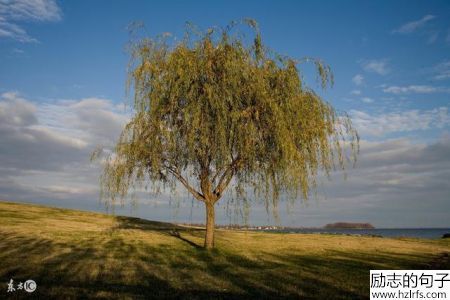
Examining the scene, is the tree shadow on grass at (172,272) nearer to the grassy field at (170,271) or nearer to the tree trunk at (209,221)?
the grassy field at (170,271)

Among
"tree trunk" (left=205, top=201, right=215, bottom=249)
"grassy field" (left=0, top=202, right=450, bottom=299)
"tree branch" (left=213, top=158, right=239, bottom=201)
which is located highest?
"tree branch" (left=213, top=158, right=239, bottom=201)

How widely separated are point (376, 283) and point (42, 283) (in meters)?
8.15

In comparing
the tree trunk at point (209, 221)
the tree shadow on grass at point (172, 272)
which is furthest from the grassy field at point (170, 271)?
the tree trunk at point (209, 221)

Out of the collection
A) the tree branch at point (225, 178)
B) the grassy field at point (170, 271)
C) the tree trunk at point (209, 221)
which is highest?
the tree branch at point (225, 178)

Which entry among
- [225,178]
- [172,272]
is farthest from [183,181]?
[172,272]

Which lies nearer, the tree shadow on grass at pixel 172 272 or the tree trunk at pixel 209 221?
the tree shadow on grass at pixel 172 272

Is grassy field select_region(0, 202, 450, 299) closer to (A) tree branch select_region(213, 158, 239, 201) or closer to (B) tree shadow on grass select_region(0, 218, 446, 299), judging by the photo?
(B) tree shadow on grass select_region(0, 218, 446, 299)

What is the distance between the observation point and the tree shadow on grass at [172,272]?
385 inches

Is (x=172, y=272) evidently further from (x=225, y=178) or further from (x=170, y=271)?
(x=225, y=178)

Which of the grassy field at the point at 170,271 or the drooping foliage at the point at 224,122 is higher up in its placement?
the drooping foliage at the point at 224,122

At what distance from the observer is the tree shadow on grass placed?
9781 millimetres

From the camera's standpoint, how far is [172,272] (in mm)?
A: 13125

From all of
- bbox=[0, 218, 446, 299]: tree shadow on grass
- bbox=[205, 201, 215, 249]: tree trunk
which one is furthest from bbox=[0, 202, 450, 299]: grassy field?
bbox=[205, 201, 215, 249]: tree trunk

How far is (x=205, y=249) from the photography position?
2030 cm
